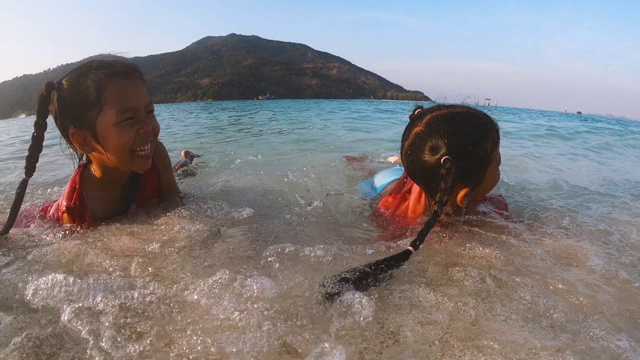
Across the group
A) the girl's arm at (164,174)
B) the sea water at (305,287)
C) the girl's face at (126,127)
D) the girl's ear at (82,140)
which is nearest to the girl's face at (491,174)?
the sea water at (305,287)

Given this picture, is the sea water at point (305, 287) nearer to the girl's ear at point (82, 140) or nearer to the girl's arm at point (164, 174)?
the girl's arm at point (164, 174)

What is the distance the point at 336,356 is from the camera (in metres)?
1.39

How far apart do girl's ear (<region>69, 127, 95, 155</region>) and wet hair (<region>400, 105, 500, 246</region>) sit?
1.96m

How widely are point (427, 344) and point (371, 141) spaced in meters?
6.72

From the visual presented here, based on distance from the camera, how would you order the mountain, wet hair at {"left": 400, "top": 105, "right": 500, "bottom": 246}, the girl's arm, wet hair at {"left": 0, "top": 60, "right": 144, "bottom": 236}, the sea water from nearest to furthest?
the sea water → wet hair at {"left": 400, "top": 105, "right": 500, "bottom": 246} → wet hair at {"left": 0, "top": 60, "right": 144, "bottom": 236} → the girl's arm → the mountain

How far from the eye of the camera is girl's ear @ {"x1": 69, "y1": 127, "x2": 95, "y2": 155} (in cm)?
249

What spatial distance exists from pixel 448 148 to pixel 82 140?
87.3 inches

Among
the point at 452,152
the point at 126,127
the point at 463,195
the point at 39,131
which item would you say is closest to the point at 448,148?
the point at 452,152

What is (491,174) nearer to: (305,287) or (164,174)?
(305,287)

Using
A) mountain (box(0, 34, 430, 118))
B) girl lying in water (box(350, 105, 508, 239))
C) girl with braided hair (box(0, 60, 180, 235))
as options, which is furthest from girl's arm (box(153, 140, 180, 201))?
mountain (box(0, 34, 430, 118))

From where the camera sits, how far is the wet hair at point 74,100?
2398 mm

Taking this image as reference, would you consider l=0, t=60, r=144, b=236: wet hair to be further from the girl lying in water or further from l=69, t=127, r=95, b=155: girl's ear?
the girl lying in water

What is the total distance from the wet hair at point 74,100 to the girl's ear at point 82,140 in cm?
3

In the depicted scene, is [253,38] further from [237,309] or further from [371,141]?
[237,309]
